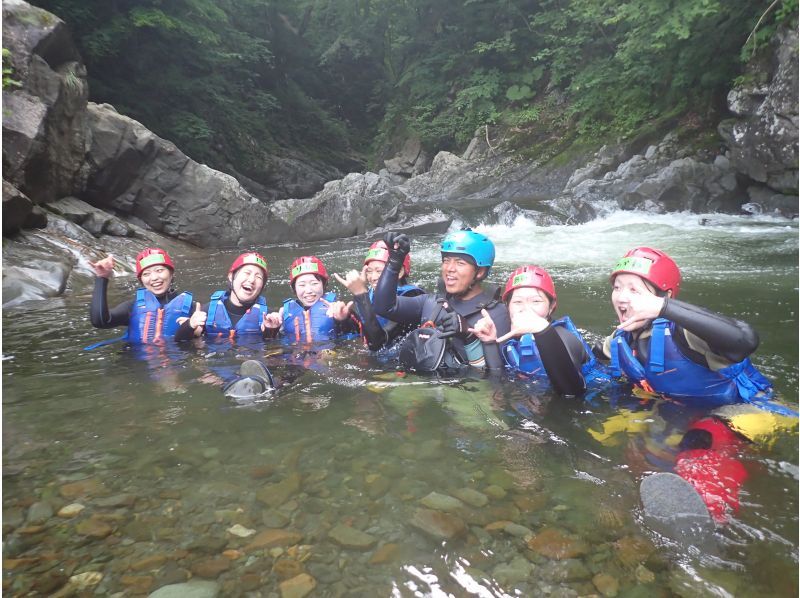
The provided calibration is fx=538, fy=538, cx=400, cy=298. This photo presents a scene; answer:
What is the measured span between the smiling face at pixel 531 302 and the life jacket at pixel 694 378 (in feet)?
2.60

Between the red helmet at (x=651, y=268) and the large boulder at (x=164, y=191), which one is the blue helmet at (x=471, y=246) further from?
the large boulder at (x=164, y=191)

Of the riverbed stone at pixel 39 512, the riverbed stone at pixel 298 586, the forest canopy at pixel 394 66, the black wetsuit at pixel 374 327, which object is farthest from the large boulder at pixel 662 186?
the riverbed stone at pixel 39 512

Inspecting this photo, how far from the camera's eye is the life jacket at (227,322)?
250 inches

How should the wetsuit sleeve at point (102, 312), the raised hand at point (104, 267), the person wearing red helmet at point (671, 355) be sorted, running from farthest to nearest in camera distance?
the wetsuit sleeve at point (102, 312) < the raised hand at point (104, 267) < the person wearing red helmet at point (671, 355)

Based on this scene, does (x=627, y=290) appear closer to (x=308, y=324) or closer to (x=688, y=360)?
(x=688, y=360)

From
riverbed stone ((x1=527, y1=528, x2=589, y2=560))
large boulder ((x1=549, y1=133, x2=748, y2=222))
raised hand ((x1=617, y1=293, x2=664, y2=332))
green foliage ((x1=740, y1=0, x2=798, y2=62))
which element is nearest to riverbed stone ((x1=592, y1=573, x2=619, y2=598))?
riverbed stone ((x1=527, y1=528, x2=589, y2=560))

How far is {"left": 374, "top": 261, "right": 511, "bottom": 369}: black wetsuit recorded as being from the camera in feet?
15.1

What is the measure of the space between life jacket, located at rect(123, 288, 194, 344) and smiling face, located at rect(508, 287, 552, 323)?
402 centimetres

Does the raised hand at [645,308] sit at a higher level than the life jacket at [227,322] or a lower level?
higher

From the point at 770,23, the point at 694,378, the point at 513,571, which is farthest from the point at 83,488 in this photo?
the point at 770,23

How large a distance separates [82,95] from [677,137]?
60.2ft

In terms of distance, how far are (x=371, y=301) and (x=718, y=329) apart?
3.04 meters

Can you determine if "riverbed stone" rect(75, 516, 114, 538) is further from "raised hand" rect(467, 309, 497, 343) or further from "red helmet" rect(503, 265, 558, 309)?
"red helmet" rect(503, 265, 558, 309)

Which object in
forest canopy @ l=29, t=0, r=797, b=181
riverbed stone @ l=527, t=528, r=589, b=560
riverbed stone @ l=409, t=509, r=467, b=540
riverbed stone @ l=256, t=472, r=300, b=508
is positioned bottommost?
riverbed stone @ l=527, t=528, r=589, b=560
